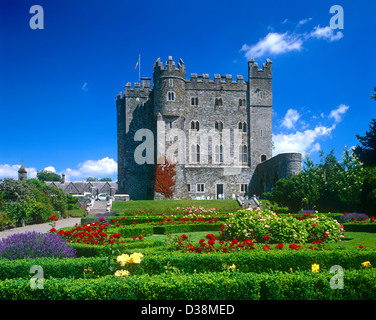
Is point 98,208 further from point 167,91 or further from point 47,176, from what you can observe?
point 47,176

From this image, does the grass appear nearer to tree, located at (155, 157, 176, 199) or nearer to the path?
A: the path

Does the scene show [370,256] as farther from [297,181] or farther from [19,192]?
[19,192]

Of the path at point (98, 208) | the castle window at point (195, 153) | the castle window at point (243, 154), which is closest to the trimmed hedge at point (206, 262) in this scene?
the path at point (98, 208)

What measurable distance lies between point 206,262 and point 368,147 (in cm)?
3134

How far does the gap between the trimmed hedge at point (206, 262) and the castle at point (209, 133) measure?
33.1 metres

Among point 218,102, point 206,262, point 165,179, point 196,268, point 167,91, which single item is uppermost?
point 167,91

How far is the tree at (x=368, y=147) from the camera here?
104ft

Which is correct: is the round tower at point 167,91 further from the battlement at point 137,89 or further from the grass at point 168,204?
the grass at point 168,204

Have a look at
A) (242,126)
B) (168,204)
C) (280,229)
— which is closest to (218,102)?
(242,126)

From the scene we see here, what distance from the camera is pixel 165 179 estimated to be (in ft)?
131

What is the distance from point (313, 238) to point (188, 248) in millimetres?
5756

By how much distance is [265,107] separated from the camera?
44.8m

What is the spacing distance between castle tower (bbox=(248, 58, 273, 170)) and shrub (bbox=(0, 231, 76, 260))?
36.7 m

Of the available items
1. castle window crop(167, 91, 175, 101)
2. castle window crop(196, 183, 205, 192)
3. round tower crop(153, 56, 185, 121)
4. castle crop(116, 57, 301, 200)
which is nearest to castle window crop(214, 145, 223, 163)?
castle crop(116, 57, 301, 200)
